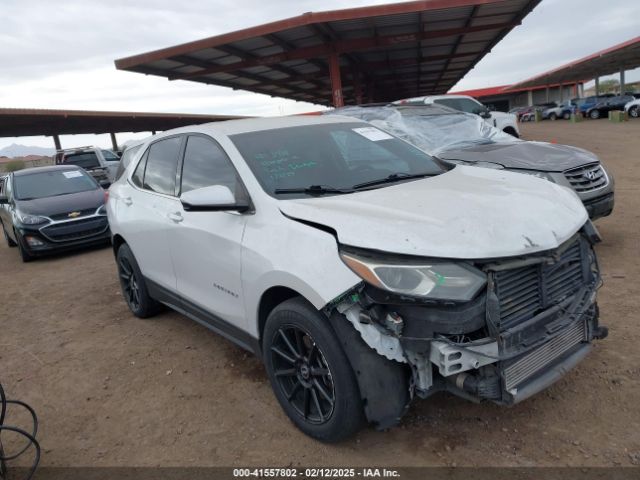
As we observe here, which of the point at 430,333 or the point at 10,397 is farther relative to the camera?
the point at 10,397

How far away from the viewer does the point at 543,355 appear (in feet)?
8.28

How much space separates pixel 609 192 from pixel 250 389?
4.18 m

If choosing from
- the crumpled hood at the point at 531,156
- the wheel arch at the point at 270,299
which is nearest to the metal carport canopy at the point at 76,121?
the crumpled hood at the point at 531,156

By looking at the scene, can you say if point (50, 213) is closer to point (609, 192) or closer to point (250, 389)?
point (250, 389)

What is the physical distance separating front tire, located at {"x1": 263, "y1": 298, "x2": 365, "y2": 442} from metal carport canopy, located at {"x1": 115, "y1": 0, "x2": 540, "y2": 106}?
40.6ft

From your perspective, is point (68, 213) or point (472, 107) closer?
point (68, 213)

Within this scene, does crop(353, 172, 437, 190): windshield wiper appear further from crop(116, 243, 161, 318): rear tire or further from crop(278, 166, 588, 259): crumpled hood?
crop(116, 243, 161, 318): rear tire

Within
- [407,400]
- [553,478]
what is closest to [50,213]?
[407,400]

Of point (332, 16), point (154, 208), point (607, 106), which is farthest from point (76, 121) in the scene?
point (607, 106)

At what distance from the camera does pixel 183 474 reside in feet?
8.69

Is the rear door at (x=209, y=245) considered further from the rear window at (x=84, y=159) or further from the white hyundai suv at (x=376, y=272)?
the rear window at (x=84, y=159)

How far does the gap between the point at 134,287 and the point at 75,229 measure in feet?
14.7

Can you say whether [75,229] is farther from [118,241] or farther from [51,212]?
[118,241]

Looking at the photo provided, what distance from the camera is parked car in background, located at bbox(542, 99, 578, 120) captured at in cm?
3936
